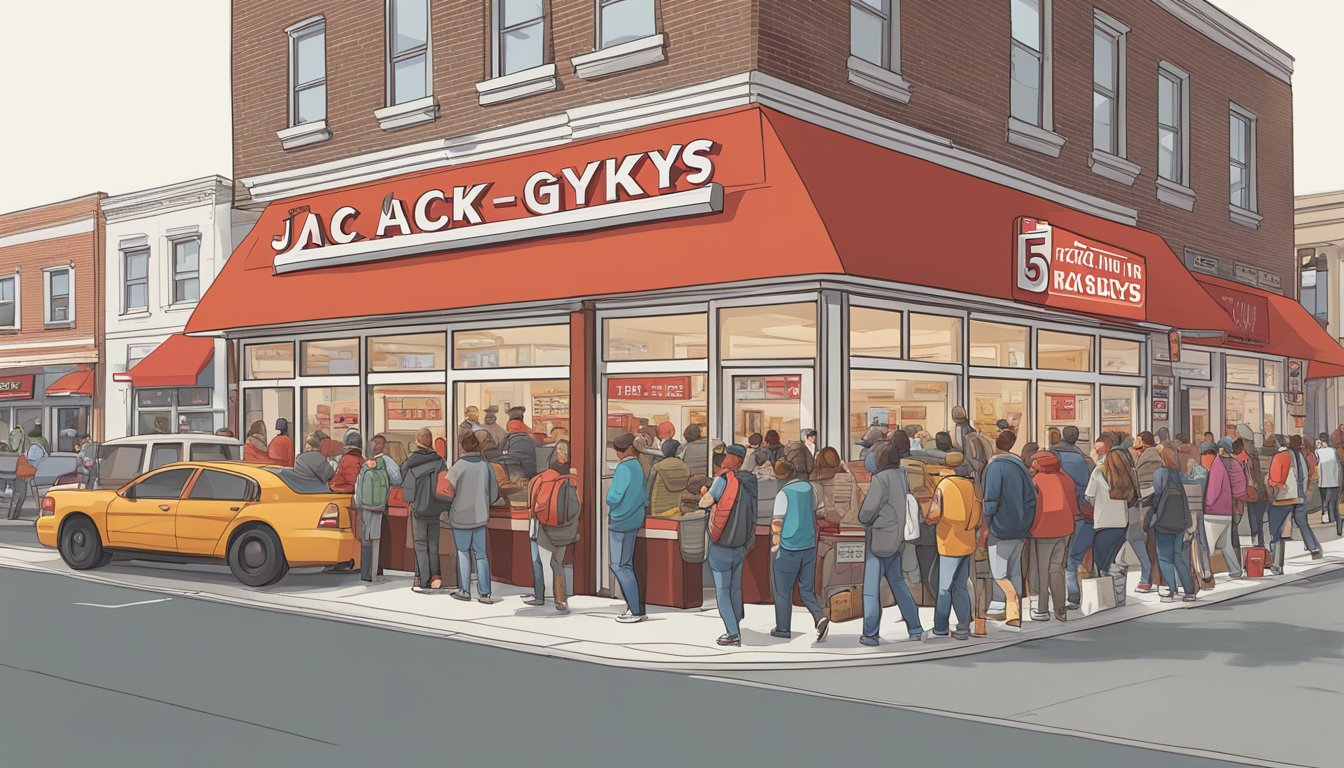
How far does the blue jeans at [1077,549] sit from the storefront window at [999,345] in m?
3.63

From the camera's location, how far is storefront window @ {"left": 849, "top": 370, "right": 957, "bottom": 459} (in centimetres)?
1350

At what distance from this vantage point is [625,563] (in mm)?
11711

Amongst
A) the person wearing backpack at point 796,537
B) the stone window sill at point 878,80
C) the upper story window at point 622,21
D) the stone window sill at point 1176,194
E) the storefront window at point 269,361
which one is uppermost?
the upper story window at point 622,21

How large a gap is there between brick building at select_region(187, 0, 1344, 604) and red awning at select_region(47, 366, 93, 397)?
13.0m

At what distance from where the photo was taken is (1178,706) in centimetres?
810

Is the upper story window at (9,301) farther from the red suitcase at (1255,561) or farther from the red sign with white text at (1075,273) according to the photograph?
the red suitcase at (1255,561)

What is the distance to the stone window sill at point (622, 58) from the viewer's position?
13844mm

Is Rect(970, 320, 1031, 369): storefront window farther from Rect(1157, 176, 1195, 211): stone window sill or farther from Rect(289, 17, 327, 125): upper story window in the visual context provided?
Rect(289, 17, 327, 125): upper story window

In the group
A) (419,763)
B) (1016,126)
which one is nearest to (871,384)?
(1016,126)

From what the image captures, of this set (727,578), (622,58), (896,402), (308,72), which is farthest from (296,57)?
(727,578)

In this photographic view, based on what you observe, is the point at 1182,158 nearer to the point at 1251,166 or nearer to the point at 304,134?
the point at 1251,166

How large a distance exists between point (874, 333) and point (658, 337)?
2711 millimetres

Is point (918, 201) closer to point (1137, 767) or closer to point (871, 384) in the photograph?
point (871, 384)

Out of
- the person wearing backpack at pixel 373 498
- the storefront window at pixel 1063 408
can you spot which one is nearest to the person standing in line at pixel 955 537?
the storefront window at pixel 1063 408
